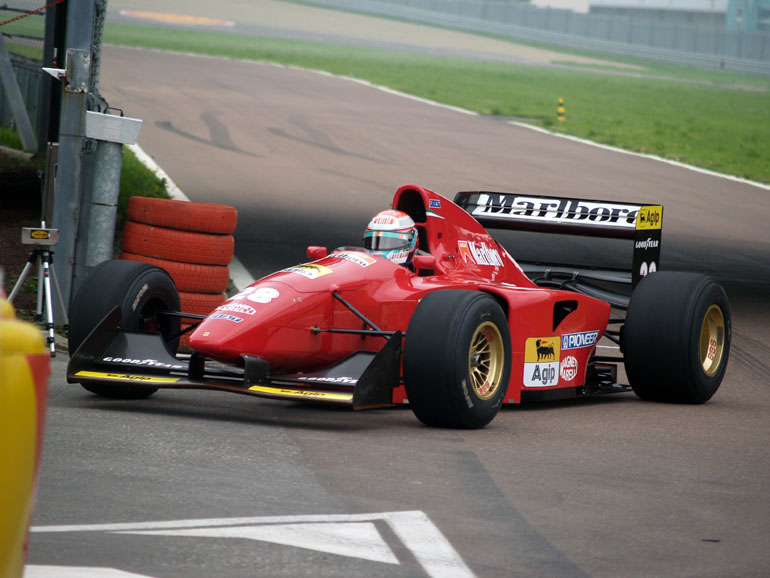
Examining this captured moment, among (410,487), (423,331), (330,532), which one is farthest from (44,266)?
(330,532)

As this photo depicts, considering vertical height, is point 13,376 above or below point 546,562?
above

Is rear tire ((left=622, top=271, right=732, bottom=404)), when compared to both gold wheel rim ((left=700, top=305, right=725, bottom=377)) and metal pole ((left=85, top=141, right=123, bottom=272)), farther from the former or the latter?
metal pole ((left=85, top=141, right=123, bottom=272))

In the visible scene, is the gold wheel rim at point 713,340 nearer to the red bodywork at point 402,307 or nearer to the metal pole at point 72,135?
the red bodywork at point 402,307

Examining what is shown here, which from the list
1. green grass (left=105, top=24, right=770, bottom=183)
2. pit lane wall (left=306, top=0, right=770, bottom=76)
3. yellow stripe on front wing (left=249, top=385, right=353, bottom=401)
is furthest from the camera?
pit lane wall (left=306, top=0, right=770, bottom=76)

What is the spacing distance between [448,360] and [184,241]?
11.4 feet

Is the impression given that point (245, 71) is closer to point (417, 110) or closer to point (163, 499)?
point (417, 110)

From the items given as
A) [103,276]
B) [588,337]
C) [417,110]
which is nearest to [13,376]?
[103,276]

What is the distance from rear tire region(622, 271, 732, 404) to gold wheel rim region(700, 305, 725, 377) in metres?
Result: 0.12

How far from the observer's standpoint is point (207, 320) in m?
7.39

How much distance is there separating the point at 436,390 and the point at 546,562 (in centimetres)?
243

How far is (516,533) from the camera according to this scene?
5102 millimetres

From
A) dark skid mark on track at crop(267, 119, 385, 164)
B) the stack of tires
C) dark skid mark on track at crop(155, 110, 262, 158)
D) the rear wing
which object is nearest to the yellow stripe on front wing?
the stack of tires

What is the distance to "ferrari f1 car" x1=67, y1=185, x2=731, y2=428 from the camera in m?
7.14

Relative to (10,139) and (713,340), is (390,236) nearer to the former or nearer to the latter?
(713,340)
